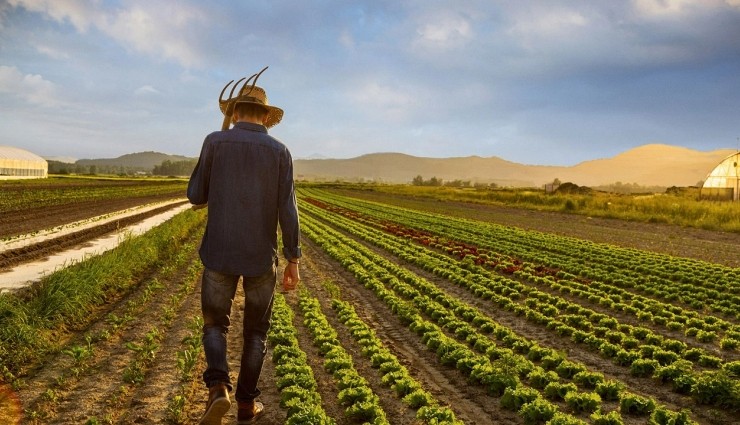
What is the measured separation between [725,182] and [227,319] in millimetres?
54404

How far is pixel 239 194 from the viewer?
14.1ft

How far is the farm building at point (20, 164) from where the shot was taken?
2831 inches

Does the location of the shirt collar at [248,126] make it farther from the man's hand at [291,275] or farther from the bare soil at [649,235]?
the bare soil at [649,235]

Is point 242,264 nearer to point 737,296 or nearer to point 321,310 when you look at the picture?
point 321,310

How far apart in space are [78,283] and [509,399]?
696 cm

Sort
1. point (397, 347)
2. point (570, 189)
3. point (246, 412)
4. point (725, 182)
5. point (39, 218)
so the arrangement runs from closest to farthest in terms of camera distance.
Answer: point (246, 412), point (397, 347), point (39, 218), point (725, 182), point (570, 189)

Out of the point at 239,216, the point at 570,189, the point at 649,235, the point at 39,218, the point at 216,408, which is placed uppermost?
the point at 570,189

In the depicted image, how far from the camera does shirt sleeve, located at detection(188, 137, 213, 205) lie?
14.2 feet

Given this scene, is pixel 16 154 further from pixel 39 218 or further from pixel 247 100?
pixel 247 100

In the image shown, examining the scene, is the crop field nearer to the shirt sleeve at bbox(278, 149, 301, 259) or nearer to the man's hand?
the man's hand

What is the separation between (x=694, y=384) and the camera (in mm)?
6727

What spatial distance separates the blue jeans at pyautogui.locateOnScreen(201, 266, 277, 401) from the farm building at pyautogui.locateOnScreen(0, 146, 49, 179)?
7809 cm

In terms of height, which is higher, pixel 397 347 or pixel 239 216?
pixel 239 216

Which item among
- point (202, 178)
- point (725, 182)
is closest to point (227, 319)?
point (202, 178)
